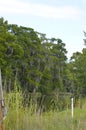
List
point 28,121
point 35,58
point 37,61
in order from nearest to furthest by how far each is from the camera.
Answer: point 28,121 < point 37,61 < point 35,58

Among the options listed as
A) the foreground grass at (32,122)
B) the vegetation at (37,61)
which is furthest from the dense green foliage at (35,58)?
the foreground grass at (32,122)

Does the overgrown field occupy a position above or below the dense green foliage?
below

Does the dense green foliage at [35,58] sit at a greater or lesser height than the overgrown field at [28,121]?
greater

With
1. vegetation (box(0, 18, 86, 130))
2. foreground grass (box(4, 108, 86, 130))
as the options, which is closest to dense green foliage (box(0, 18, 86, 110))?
vegetation (box(0, 18, 86, 130))

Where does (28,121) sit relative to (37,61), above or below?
below

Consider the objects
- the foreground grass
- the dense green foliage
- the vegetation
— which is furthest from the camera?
the dense green foliage

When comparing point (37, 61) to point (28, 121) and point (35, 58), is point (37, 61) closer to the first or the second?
point (35, 58)

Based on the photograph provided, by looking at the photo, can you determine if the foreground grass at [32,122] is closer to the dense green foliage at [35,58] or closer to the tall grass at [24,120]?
the tall grass at [24,120]

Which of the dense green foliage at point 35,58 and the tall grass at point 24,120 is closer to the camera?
the tall grass at point 24,120

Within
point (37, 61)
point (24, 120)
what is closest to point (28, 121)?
point (24, 120)

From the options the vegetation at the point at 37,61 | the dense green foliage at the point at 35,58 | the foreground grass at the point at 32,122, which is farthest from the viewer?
the dense green foliage at the point at 35,58

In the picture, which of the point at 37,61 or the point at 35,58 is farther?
the point at 35,58

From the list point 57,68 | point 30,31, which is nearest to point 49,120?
point 30,31

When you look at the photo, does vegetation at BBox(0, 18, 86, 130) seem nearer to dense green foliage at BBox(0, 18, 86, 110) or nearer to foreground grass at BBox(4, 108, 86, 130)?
dense green foliage at BBox(0, 18, 86, 110)
